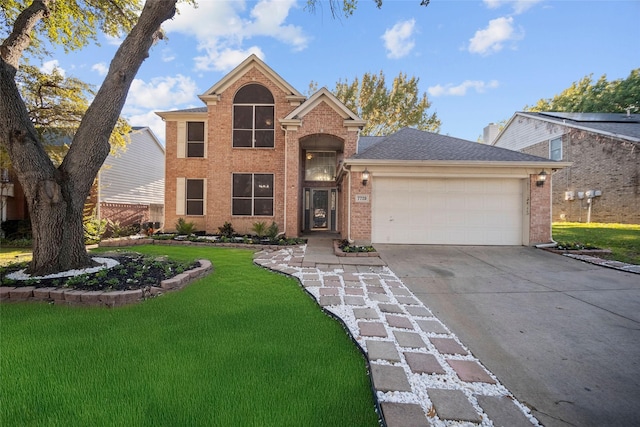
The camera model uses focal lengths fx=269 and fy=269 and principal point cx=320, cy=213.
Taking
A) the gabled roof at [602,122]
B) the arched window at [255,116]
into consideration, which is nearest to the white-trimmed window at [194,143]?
the arched window at [255,116]

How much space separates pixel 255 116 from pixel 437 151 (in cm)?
764

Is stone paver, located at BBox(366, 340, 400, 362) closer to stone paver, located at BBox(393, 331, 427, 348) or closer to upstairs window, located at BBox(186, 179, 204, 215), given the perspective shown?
stone paver, located at BBox(393, 331, 427, 348)

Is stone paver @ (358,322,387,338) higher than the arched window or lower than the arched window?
lower

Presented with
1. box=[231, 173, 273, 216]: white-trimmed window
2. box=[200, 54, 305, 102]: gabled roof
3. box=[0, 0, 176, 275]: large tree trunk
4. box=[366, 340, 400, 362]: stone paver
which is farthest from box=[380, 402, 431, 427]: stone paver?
box=[200, 54, 305, 102]: gabled roof

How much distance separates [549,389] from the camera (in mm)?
2297

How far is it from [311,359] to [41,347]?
2.72 meters

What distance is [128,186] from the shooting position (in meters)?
15.3

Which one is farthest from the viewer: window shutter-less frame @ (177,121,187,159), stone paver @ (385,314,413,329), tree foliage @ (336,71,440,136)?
tree foliage @ (336,71,440,136)

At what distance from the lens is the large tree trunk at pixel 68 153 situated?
466cm

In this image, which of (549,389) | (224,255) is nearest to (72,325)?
(224,255)

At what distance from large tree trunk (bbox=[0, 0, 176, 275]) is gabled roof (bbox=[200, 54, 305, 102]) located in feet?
20.3

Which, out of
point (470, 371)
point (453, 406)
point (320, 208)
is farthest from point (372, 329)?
point (320, 208)

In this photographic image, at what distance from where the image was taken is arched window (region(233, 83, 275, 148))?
1181 centimetres

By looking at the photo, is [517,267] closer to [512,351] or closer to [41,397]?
[512,351]
